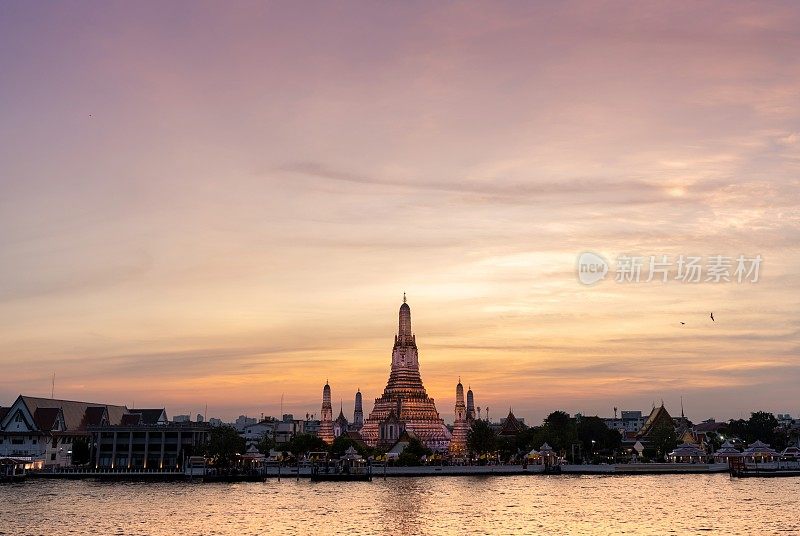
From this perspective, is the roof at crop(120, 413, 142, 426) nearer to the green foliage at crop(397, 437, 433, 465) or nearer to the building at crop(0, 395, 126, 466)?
the building at crop(0, 395, 126, 466)

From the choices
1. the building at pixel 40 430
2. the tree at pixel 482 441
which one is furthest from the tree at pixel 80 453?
the tree at pixel 482 441

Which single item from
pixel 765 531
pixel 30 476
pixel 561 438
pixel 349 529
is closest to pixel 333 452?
pixel 561 438

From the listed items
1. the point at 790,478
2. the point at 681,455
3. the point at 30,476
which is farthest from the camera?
the point at 681,455

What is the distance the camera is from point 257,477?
445 ft

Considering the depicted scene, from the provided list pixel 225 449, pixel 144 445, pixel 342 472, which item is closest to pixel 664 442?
pixel 342 472

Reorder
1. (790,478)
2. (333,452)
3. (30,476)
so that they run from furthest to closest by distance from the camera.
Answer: (333,452) → (30,476) → (790,478)

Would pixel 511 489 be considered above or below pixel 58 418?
below

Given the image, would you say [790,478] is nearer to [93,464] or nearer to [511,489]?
[511,489]

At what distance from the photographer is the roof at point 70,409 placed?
6572 inches

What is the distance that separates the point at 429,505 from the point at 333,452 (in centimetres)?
7647

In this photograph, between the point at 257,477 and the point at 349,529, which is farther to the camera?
the point at 257,477

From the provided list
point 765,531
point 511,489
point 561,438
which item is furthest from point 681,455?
point 765,531

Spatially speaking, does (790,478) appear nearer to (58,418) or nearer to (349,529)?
(349,529)

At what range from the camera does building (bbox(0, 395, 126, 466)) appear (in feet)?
530
